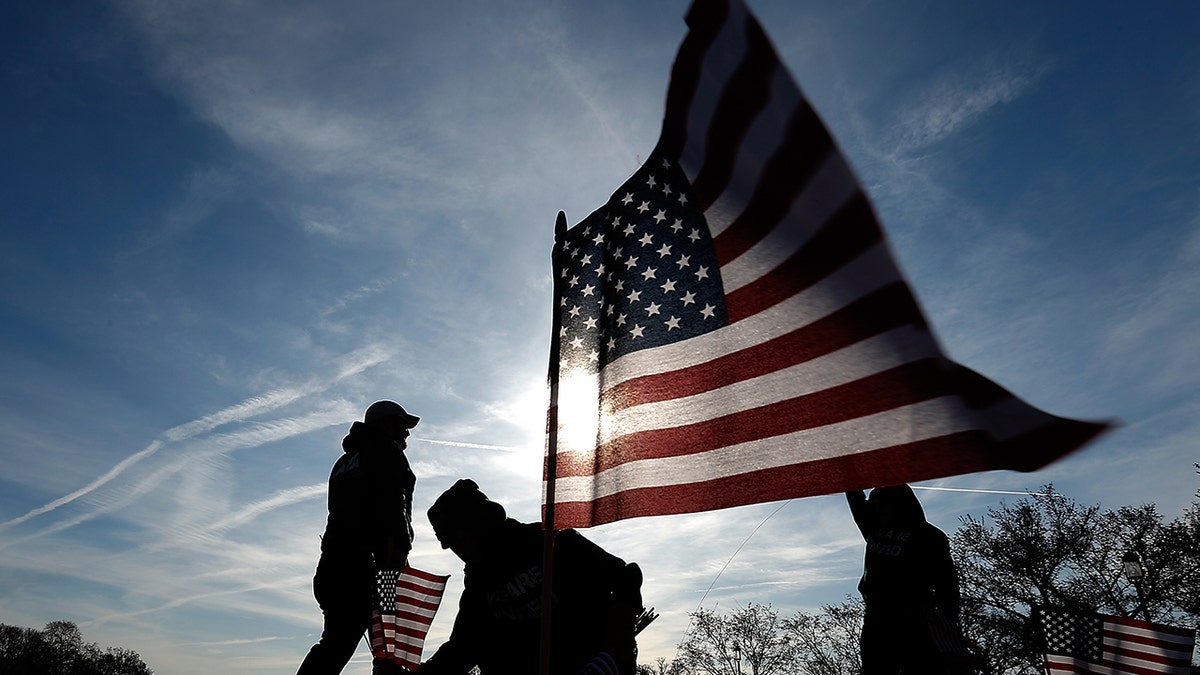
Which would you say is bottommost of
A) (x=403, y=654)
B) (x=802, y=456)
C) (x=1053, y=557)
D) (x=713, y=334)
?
(x=403, y=654)

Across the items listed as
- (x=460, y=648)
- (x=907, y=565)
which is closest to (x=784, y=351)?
(x=460, y=648)

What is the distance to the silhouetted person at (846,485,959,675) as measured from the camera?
17.3 feet

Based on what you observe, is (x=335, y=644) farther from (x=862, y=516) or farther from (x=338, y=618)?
(x=862, y=516)

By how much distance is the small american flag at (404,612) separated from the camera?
4773 millimetres

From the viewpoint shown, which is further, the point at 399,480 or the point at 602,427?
the point at 399,480

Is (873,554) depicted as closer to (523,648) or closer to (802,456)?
(523,648)

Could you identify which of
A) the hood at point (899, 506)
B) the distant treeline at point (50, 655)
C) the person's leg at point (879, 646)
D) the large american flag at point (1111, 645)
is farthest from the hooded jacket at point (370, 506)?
the distant treeline at point (50, 655)

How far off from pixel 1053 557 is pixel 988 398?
37921 mm

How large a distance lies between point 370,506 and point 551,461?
2.18 meters

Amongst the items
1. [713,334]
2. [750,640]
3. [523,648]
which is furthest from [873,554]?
[750,640]

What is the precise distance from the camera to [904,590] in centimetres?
539

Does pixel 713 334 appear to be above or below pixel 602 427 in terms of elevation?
above

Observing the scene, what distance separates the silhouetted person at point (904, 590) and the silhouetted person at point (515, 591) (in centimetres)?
273

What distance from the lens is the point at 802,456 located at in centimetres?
260
